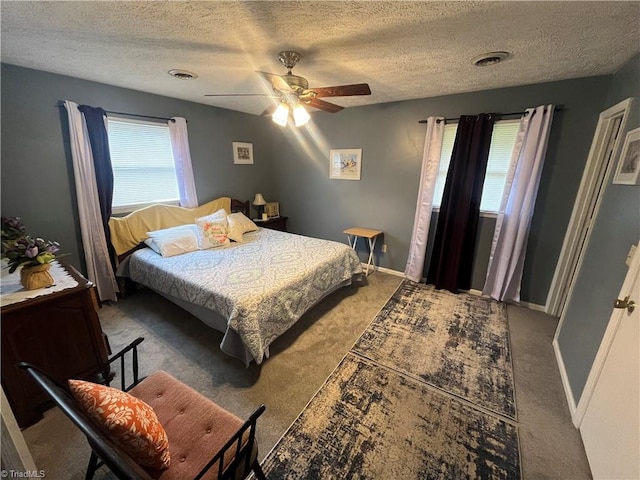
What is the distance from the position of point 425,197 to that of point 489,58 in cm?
158

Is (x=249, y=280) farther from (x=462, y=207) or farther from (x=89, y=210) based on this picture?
(x=462, y=207)

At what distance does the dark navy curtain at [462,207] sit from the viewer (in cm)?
286

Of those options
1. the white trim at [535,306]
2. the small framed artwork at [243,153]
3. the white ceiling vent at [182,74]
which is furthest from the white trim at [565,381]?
the small framed artwork at [243,153]

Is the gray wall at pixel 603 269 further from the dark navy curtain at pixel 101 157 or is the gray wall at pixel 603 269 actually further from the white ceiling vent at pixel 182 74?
the dark navy curtain at pixel 101 157

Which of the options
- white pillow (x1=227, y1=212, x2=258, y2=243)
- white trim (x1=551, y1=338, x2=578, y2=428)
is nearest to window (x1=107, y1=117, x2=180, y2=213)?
white pillow (x1=227, y1=212, x2=258, y2=243)

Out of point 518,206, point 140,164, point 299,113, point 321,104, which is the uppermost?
point 321,104

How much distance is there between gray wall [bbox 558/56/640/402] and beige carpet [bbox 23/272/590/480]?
25 cm

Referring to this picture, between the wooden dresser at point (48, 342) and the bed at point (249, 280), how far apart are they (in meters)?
0.68

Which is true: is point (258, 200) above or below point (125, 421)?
above

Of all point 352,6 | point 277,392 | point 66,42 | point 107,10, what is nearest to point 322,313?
point 277,392

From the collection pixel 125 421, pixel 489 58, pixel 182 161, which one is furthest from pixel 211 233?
pixel 489 58

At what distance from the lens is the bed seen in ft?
6.31

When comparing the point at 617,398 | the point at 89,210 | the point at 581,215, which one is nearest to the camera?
the point at 617,398

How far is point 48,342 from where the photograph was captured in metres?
1.61
